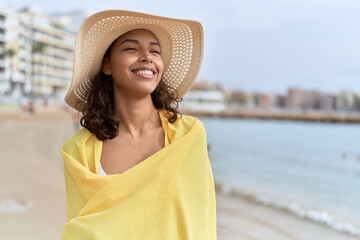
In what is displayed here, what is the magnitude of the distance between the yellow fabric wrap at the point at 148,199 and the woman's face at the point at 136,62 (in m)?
0.26

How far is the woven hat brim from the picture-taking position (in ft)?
4.58

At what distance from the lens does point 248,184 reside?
11164 millimetres

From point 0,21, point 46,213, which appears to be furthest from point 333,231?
point 0,21

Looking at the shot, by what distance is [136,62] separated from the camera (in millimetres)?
1412

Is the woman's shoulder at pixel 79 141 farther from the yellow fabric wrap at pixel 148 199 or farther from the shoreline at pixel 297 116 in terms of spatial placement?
the shoreline at pixel 297 116

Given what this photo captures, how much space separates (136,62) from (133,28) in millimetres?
131

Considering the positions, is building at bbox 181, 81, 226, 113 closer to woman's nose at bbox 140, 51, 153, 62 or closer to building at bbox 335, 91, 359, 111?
building at bbox 335, 91, 359, 111

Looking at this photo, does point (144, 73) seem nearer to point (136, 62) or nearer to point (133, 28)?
point (136, 62)

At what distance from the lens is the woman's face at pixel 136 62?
4.63 feet

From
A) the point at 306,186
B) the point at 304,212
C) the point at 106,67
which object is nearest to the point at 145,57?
the point at 106,67

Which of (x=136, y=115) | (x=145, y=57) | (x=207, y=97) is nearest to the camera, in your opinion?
(x=145, y=57)

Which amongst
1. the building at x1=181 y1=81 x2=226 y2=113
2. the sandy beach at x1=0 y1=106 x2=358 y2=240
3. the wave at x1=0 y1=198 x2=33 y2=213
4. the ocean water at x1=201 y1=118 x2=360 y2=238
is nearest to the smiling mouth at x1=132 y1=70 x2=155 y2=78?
the sandy beach at x1=0 y1=106 x2=358 y2=240

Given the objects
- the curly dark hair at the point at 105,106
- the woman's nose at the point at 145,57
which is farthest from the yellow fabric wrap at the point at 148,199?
Result: the woman's nose at the point at 145,57

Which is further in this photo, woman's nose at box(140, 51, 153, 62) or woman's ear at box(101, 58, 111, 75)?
woman's ear at box(101, 58, 111, 75)
